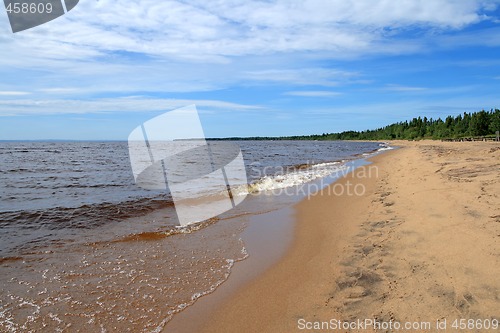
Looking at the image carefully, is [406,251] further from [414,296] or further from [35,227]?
[35,227]

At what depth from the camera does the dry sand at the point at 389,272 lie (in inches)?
147

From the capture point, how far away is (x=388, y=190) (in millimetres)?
11484

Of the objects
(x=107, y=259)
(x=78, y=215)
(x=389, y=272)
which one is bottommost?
(x=389, y=272)

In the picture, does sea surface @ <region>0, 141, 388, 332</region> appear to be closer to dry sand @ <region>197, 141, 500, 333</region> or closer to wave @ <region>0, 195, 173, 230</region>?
wave @ <region>0, 195, 173, 230</region>

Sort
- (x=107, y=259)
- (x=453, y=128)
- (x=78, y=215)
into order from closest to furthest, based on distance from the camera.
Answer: (x=107, y=259) < (x=78, y=215) < (x=453, y=128)

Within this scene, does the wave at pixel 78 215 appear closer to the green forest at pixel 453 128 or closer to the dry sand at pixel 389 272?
the dry sand at pixel 389 272

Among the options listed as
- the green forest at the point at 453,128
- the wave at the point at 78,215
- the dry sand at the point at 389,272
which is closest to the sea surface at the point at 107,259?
the wave at the point at 78,215

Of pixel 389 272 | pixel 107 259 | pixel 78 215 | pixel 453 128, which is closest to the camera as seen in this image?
pixel 389 272

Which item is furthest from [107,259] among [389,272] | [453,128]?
[453,128]

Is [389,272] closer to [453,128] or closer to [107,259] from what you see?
[107,259]

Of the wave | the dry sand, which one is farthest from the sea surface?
the dry sand

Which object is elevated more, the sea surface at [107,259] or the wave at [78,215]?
the wave at [78,215]

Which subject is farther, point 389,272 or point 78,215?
point 78,215

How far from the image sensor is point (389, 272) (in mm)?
4648
